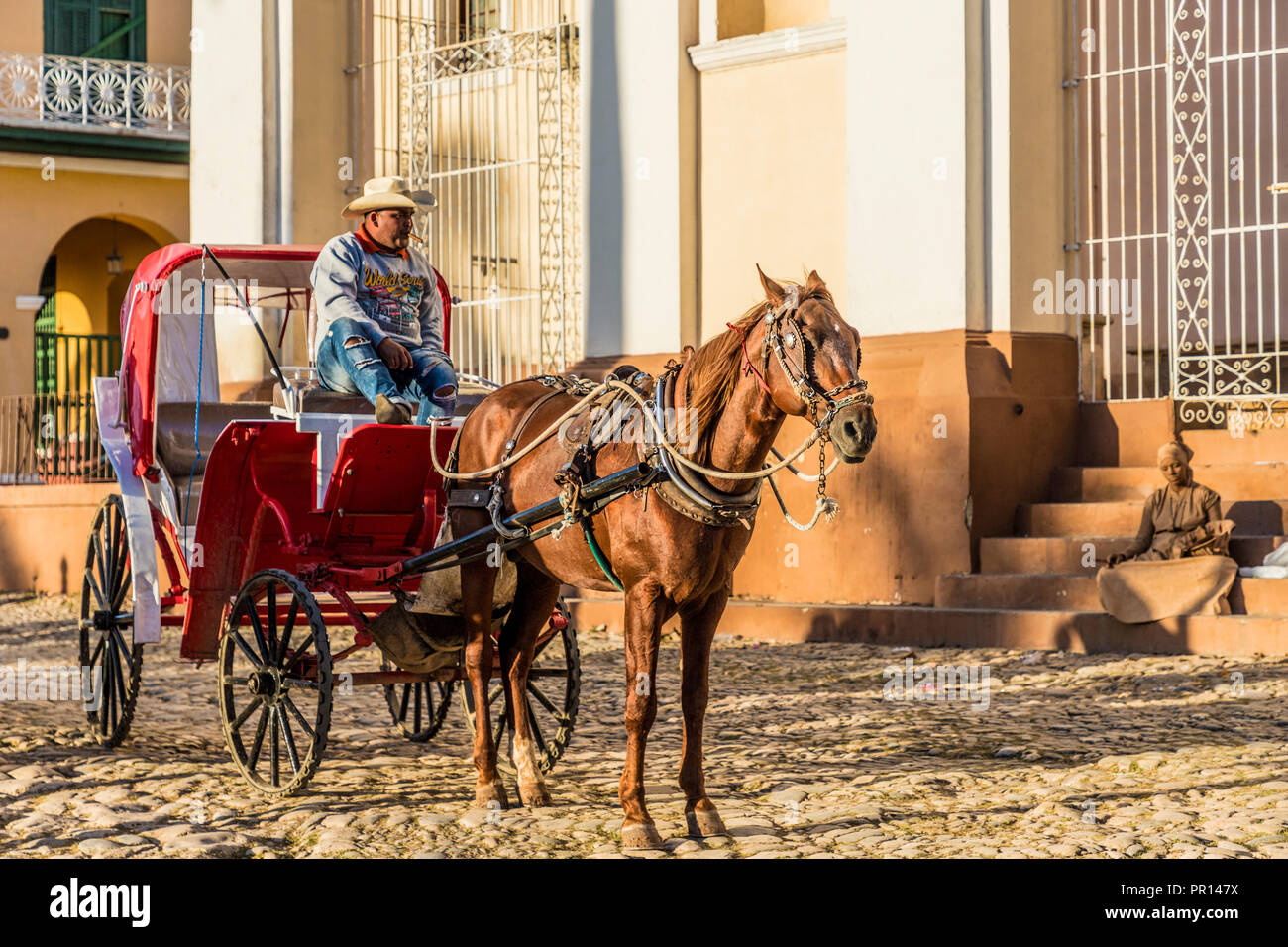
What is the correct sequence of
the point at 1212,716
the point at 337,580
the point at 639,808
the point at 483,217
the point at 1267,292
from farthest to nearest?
the point at 483,217, the point at 1267,292, the point at 1212,716, the point at 337,580, the point at 639,808

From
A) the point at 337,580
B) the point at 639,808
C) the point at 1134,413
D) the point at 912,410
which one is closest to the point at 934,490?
the point at 912,410

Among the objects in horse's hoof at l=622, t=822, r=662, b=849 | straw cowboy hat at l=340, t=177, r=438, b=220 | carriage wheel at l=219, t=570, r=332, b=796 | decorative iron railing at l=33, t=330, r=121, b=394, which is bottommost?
horse's hoof at l=622, t=822, r=662, b=849

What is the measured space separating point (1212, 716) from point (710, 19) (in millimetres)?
7693

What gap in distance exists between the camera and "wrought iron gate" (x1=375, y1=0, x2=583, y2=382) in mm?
14789

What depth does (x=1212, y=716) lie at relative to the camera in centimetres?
794

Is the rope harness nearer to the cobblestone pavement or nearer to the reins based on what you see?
the reins

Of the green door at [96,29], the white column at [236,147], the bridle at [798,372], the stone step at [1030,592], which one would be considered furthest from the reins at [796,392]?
the green door at [96,29]

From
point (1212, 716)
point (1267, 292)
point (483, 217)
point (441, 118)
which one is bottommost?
point (1212, 716)

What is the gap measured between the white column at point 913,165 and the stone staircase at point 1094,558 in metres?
1.45

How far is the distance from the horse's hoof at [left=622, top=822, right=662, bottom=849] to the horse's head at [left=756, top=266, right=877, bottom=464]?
139 centimetres

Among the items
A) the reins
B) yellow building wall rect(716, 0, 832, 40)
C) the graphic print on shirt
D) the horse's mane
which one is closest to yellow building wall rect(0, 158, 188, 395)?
yellow building wall rect(716, 0, 832, 40)

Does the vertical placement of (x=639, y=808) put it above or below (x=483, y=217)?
below

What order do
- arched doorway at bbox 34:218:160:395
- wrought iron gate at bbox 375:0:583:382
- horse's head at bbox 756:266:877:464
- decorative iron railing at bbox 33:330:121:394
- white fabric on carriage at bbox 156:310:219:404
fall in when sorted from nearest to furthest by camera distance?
horse's head at bbox 756:266:877:464 → white fabric on carriage at bbox 156:310:219:404 → wrought iron gate at bbox 375:0:583:382 → decorative iron railing at bbox 33:330:121:394 → arched doorway at bbox 34:218:160:395

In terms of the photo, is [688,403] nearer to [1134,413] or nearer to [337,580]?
[337,580]
